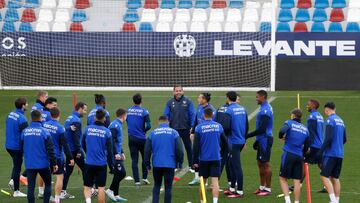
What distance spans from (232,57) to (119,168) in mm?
18706

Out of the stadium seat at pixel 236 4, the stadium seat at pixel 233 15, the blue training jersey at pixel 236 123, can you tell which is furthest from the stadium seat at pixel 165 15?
the blue training jersey at pixel 236 123

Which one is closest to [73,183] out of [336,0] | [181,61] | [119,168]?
[119,168]

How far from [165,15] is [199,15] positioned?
4.92ft

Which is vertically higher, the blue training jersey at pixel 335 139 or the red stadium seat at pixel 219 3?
the red stadium seat at pixel 219 3

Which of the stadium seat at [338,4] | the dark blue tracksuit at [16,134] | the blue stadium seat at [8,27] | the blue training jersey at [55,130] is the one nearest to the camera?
the blue training jersey at [55,130]

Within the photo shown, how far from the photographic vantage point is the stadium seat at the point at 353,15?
40500 mm

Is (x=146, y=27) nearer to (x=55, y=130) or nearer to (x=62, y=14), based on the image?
(x=62, y=14)

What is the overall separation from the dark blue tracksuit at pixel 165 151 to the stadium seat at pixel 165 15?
75.9 feet

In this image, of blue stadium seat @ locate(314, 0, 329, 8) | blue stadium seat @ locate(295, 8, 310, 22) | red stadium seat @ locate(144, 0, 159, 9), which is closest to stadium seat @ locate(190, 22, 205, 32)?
red stadium seat @ locate(144, 0, 159, 9)

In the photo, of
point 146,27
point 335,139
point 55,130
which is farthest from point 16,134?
point 146,27

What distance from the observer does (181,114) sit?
21.8 metres

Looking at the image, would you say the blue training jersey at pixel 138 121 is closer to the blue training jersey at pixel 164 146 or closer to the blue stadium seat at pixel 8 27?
the blue training jersey at pixel 164 146

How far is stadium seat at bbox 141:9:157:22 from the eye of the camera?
40.1 metres

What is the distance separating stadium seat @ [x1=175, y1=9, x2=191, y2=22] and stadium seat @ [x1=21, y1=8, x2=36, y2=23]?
6229 mm
